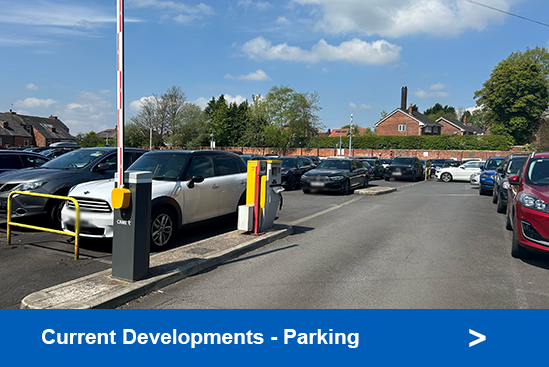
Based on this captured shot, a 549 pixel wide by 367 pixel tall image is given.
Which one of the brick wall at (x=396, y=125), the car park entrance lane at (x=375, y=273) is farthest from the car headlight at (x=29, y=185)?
the brick wall at (x=396, y=125)

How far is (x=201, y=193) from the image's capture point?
7910 millimetres

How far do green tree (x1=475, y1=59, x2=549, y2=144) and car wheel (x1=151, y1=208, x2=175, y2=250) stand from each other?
67223 millimetres

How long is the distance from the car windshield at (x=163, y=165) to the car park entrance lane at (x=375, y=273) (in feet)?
6.90

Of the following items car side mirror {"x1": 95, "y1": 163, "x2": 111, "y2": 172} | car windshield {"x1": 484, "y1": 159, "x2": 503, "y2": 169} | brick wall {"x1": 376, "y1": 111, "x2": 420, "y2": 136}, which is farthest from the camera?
brick wall {"x1": 376, "y1": 111, "x2": 420, "y2": 136}

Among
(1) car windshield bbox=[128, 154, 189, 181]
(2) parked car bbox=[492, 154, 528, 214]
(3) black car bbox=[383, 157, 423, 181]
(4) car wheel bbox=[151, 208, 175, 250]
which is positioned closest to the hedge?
(3) black car bbox=[383, 157, 423, 181]

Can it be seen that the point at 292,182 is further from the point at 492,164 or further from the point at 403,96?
the point at 403,96

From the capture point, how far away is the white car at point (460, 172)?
28406mm

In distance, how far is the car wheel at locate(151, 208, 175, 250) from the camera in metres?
6.84

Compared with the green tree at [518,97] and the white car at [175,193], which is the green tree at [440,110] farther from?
the white car at [175,193]

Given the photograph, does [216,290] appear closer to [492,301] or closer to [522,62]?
[492,301]

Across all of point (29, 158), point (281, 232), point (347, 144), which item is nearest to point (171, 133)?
point (347, 144)

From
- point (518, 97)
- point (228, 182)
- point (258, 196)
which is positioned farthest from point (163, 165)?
point (518, 97)

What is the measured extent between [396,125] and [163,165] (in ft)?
250

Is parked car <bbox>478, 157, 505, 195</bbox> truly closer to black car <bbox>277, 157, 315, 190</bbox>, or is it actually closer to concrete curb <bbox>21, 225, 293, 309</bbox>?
black car <bbox>277, 157, 315, 190</bbox>
